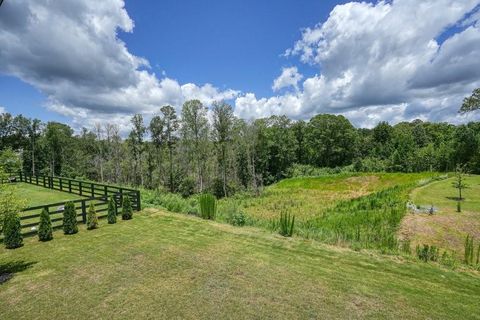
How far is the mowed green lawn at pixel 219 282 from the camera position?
5.46 m

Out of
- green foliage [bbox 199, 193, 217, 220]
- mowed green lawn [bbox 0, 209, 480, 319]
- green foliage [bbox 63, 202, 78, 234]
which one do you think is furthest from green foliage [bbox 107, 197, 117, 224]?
green foliage [bbox 199, 193, 217, 220]

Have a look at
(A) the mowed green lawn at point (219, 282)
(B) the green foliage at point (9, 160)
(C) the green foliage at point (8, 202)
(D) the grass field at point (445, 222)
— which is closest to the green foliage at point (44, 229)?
(A) the mowed green lawn at point (219, 282)

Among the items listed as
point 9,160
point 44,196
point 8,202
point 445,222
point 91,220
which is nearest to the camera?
point 8,202

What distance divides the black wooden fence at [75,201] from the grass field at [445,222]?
1419cm

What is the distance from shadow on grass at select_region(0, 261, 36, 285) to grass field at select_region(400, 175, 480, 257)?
46.9ft

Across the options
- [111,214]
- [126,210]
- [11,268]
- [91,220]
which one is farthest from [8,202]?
[126,210]

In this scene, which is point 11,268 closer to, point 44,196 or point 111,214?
point 111,214

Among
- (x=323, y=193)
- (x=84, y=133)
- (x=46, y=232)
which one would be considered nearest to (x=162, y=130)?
(x=323, y=193)

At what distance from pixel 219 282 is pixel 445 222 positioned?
13.8m

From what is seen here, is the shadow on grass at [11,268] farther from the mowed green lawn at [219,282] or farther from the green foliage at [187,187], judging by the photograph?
the green foliage at [187,187]

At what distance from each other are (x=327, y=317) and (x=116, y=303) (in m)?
4.31

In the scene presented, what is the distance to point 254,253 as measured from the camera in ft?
28.3

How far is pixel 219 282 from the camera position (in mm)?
6633

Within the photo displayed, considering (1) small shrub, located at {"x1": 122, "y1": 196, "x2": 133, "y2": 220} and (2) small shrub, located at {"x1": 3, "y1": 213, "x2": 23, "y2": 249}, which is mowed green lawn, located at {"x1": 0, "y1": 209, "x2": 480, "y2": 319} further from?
(1) small shrub, located at {"x1": 122, "y1": 196, "x2": 133, "y2": 220}
